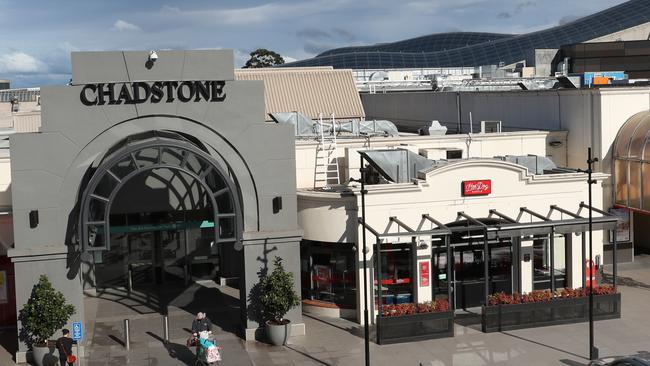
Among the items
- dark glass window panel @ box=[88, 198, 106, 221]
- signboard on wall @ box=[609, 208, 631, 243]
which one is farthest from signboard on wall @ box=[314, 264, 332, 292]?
signboard on wall @ box=[609, 208, 631, 243]

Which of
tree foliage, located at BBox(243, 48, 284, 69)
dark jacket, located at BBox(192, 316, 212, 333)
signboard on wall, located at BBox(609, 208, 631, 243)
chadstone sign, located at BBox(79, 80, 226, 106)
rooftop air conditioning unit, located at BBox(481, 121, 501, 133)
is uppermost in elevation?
tree foliage, located at BBox(243, 48, 284, 69)

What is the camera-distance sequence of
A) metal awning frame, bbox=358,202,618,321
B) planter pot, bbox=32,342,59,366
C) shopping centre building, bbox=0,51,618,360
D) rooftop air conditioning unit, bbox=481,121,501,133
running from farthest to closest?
rooftop air conditioning unit, bbox=481,121,501,133, metal awning frame, bbox=358,202,618,321, shopping centre building, bbox=0,51,618,360, planter pot, bbox=32,342,59,366

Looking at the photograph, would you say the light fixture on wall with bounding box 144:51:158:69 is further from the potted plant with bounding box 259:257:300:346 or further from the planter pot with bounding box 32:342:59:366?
the planter pot with bounding box 32:342:59:366

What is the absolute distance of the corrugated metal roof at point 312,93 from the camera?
48688 mm

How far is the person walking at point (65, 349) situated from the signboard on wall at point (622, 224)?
2458cm

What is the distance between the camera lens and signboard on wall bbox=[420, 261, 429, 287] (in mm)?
29228

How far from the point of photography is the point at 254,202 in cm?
2752

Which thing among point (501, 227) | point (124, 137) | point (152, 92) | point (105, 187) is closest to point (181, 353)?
point (124, 137)

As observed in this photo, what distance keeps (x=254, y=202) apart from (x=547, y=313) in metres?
10.5

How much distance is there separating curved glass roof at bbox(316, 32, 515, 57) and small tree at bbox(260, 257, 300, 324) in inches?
4612

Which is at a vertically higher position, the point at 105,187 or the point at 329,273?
the point at 105,187

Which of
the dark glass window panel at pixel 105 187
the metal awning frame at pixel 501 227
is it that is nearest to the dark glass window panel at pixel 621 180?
the metal awning frame at pixel 501 227

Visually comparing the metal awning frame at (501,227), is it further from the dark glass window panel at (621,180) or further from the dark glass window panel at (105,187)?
the dark glass window panel at (105,187)

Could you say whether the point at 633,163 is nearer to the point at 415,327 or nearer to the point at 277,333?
the point at 415,327
